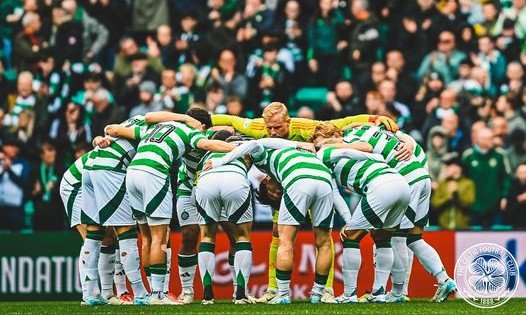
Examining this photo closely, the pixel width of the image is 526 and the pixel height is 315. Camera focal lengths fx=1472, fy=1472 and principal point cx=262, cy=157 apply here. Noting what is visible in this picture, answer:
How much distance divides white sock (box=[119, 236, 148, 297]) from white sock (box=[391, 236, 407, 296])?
311 cm

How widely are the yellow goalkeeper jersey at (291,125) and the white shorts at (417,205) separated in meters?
1.14

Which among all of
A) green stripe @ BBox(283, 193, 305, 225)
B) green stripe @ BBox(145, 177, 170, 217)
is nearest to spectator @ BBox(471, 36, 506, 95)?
green stripe @ BBox(283, 193, 305, 225)

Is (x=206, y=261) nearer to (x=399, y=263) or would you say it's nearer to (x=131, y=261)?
(x=131, y=261)

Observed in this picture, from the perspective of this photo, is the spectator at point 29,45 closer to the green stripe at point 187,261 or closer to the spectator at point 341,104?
the spectator at point 341,104

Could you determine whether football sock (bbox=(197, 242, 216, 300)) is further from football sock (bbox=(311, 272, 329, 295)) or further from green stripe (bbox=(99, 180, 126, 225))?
football sock (bbox=(311, 272, 329, 295))

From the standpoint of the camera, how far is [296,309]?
1611 centimetres

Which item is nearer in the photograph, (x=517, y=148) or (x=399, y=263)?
(x=399, y=263)

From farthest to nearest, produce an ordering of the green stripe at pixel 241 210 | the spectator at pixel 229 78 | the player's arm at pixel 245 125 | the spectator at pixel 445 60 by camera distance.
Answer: the spectator at pixel 445 60 < the spectator at pixel 229 78 < the player's arm at pixel 245 125 < the green stripe at pixel 241 210

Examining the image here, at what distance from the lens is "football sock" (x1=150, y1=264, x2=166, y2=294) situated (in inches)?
680

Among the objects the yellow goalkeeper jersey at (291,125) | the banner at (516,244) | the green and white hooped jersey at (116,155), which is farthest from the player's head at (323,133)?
the banner at (516,244)

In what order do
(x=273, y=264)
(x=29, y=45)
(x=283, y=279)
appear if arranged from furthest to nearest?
(x=29, y=45) < (x=273, y=264) < (x=283, y=279)

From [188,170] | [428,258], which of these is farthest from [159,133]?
[428,258]

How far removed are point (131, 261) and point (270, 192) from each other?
1.93m

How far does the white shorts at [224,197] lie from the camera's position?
687 inches
